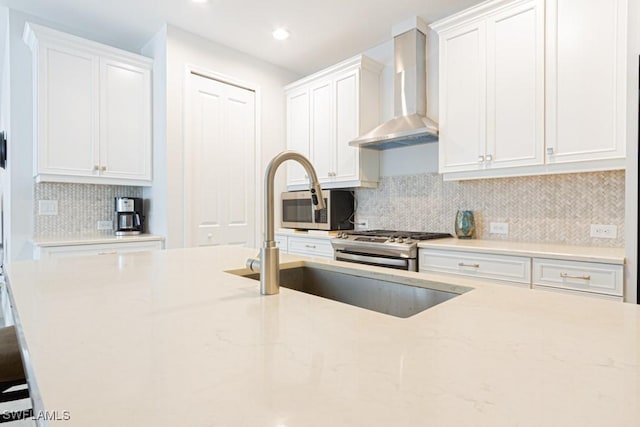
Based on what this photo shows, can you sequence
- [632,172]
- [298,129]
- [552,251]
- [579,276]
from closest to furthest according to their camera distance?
[632,172]
[579,276]
[552,251]
[298,129]

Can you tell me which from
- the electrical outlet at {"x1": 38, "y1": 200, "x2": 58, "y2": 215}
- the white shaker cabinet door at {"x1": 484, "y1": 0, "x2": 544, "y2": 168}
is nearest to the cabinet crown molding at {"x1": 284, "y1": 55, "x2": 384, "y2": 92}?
the white shaker cabinet door at {"x1": 484, "y1": 0, "x2": 544, "y2": 168}

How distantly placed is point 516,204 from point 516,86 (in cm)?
86

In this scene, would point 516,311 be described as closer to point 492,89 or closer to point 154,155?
point 492,89

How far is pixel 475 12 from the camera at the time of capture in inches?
103

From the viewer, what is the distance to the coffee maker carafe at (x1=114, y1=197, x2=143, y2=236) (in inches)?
134

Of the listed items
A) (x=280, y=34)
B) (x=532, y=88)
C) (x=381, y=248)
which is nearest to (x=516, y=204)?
(x=532, y=88)

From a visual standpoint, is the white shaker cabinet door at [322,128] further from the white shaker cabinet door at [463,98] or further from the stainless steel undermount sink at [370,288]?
the stainless steel undermount sink at [370,288]

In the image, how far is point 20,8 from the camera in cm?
305

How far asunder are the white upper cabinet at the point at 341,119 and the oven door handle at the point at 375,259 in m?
0.77

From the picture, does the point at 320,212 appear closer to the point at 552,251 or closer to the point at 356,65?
the point at 356,65

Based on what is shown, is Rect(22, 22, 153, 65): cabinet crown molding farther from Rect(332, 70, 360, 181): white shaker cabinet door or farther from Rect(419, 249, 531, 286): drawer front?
Rect(419, 249, 531, 286): drawer front

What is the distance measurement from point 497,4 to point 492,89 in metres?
0.56

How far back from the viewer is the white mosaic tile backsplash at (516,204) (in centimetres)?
240

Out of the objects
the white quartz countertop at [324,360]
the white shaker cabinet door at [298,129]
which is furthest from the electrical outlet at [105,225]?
the white quartz countertop at [324,360]
